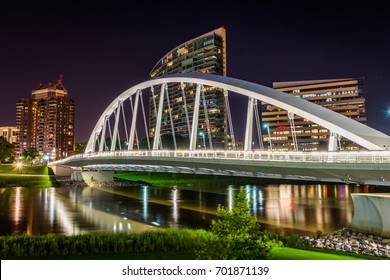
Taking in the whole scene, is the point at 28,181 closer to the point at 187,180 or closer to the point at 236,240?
the point at 187,180

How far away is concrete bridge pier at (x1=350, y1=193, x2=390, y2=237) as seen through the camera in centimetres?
1847

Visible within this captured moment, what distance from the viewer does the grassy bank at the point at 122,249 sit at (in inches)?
491

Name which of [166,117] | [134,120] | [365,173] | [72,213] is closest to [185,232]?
[365,173]

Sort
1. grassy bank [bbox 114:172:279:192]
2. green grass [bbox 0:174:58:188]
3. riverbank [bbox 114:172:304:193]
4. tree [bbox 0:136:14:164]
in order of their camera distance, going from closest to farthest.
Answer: green grass [bbox 0:174:58:188] < riverbank [bbox 114:172:304:193] < grassy bank [bbox 114:172:279:192] < tree [bbox 0:136:14:164]

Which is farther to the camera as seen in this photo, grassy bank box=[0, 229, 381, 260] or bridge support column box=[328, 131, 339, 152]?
bridge support column box=[328, 131, 339, 152]

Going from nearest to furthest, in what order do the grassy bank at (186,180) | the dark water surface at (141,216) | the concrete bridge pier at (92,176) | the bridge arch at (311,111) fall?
1. the bridge arch at (311,111)
2. the dark water surface at (141,216)
3. the concrete bridge pier at (92,176)
4. the grassy bank at (186,180)

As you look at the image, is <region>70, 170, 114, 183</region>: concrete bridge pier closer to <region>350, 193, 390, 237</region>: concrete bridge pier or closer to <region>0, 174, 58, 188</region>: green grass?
<region>0, 174, 58, 188</region>: green grass

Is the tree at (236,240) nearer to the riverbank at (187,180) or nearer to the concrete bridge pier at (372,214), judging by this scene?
the concrete bridge pier at (372,214)

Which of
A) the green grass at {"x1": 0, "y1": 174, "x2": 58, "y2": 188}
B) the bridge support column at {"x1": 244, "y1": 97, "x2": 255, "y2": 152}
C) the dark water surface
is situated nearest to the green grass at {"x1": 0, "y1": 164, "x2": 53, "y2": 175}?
the green grass at {"x1": 0, "y1": 174, "x2": 58, "y2": 188}

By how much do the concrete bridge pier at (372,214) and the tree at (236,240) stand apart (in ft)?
42.9

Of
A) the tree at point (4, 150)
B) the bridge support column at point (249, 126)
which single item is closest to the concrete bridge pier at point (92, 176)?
the tree at point (4, 150)

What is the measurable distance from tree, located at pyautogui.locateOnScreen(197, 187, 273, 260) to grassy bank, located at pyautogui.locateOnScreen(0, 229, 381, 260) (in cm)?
403
